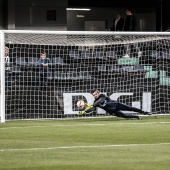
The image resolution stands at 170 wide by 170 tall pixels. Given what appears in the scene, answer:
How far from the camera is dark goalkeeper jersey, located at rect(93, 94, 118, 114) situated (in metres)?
19.6

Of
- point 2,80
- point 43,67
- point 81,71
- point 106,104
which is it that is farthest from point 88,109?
point 2,80

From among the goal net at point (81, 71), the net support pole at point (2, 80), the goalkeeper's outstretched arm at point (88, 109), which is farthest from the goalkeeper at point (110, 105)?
the net support pole at point (2, 80)

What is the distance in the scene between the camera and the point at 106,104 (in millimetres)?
19625

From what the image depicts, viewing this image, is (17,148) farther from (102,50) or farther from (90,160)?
(102,50)

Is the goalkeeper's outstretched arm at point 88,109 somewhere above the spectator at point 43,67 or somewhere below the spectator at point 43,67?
below

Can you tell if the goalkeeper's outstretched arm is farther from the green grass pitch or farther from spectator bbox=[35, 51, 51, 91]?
the green grass pitch

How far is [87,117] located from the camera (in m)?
20.7

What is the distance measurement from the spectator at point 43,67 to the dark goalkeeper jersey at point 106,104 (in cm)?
190

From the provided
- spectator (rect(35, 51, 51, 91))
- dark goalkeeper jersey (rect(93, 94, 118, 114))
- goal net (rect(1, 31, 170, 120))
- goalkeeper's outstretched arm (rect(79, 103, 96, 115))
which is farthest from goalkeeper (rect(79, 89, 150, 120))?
spectator (rect(35, 51, 51, 91))

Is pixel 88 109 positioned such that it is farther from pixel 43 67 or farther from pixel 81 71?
pixel 43 67

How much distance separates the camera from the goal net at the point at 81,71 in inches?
810

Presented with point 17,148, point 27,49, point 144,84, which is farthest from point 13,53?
point 17,148

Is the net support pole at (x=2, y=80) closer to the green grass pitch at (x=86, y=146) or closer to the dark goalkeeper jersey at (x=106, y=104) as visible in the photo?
the green grass pitch at (x=86, y=146)

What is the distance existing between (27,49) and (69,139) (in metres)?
7.93
